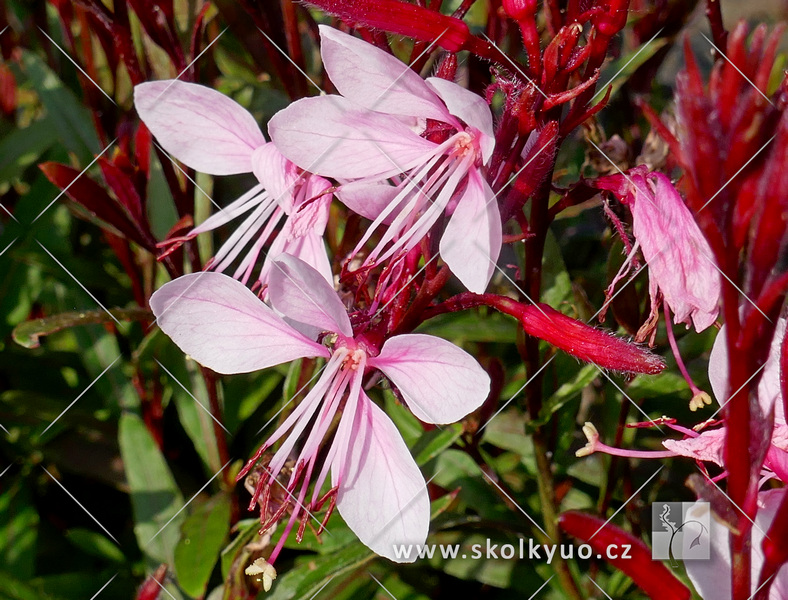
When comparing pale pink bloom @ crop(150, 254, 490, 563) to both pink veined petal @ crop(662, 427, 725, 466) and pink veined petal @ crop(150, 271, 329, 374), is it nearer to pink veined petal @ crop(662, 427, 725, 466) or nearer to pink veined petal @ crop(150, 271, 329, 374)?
pink veined petal @ crop(150, 271, 329, 374)

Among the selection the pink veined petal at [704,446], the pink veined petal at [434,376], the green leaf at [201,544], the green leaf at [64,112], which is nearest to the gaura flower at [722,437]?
the pink veined petal at [704,446]

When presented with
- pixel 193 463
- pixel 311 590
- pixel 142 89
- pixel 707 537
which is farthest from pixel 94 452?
pixel 707 537

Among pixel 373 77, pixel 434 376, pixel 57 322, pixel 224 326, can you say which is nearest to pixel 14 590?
pixel 57 322

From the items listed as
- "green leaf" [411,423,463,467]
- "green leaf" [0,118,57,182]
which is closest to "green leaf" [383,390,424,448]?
"green leaf" [411,423,463,467]

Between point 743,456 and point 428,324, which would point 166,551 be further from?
point 743,456

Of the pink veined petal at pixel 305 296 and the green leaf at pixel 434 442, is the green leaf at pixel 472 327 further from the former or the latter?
the pink veined petal at pixel 305 296

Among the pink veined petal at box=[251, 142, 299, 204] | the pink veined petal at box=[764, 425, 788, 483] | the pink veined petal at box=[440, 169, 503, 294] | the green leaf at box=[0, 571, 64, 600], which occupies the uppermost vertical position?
the pink veined petal at box=[251, 142, 299, 204]
